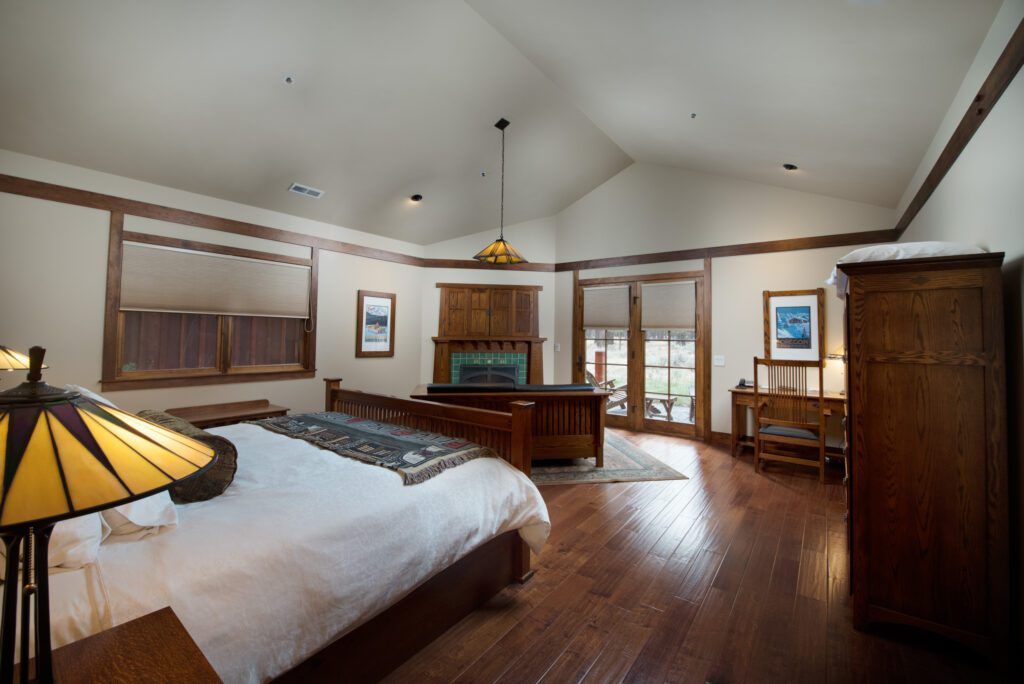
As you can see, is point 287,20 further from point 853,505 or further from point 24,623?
point 853,505

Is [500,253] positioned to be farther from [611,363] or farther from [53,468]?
[53,468]

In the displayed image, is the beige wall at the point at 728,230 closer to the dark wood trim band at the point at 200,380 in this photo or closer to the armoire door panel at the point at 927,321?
the armoire door panel at the point at 927,321

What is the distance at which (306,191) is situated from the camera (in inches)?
188

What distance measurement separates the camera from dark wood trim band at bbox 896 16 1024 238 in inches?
71.6

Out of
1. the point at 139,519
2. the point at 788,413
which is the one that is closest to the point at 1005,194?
the point at 788,413

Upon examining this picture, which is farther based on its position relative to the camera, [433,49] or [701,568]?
[433,49]

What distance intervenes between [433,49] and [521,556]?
148 inches

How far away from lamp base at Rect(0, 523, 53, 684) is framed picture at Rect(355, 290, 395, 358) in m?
5.44

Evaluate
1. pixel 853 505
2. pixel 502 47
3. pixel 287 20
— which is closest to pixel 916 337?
pixel 853 505

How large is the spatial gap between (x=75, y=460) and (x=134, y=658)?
522 mm

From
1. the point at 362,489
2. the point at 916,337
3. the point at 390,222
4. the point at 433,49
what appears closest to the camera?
the point at 362,489

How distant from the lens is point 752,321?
5.36 m

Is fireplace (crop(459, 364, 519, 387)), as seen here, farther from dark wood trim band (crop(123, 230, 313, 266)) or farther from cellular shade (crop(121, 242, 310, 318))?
dark wood trim band (crop(123, 230, 313, 266))

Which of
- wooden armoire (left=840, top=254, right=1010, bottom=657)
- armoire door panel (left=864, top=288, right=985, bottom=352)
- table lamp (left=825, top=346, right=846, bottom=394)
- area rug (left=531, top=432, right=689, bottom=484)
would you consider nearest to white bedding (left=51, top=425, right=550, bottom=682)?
wooden armoire (left=840, top=254, right=1010, bottom=657)
